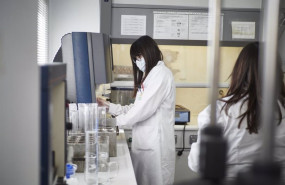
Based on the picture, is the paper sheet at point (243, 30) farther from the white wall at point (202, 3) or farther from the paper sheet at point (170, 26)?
the paper sheet at point (170, 26)

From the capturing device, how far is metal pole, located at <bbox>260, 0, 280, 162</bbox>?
411mm

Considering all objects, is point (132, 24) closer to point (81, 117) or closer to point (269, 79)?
point (81, 117)

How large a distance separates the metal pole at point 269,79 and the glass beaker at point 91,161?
49.4 inches

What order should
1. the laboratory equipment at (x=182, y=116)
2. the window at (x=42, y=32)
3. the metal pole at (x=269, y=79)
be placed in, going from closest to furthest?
the metal pole at (x=269, y=79)
the window at (x=42, y=32)
the laboratory equipment at (x=182, y=116)

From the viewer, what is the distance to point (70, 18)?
3.49m


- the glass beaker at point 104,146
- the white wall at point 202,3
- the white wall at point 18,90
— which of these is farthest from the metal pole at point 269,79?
the white wall at point 202,3

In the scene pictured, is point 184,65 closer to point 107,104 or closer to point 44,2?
point 107,104

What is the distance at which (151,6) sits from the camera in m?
3.28

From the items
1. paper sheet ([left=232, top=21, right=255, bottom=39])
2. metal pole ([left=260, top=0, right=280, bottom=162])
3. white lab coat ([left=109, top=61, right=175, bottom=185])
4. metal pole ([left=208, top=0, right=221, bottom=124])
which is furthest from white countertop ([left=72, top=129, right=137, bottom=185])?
paper sheet ([left=232, top=21, right=255, bottom=39])

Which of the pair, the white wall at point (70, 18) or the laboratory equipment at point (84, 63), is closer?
the laboratory equipment at point (84, 63)

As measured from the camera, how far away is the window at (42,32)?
3.09 metres

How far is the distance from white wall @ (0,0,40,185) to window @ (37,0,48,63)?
17 cm

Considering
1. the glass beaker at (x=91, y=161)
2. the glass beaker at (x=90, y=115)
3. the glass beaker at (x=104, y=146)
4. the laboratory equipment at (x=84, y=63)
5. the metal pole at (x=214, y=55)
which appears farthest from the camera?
the laboratory equipment at (x=84, y=63)

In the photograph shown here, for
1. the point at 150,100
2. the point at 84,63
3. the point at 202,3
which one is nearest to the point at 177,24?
the point at 202,3
